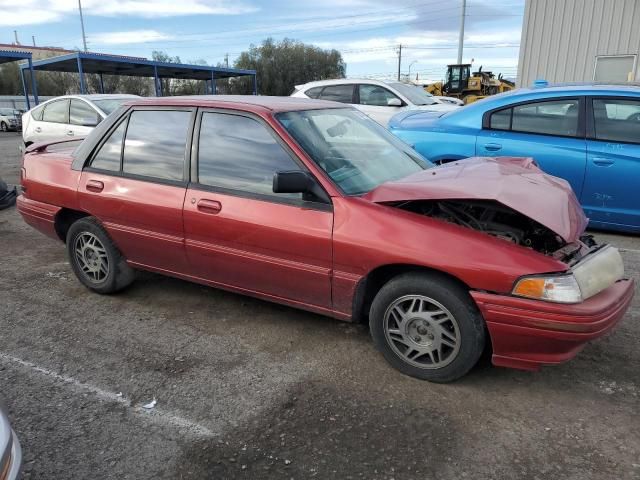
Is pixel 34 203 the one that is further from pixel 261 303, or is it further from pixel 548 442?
pixel 548 442

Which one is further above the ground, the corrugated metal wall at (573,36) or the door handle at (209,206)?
the corrugated metal wall at (573,36)

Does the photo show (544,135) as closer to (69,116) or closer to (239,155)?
(239,155)

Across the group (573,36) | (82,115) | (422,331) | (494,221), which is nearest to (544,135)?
(494,221)

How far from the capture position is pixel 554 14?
46.4 feet

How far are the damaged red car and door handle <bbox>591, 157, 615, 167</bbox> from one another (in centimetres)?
192

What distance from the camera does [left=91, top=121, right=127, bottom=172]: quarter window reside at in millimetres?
4043

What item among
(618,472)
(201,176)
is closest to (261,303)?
(201,176)

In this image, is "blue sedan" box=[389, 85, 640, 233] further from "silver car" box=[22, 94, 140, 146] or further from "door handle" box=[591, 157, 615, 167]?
"silver car" box=[22, 94, 140, 146]

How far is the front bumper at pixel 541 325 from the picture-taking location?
2.58 meters

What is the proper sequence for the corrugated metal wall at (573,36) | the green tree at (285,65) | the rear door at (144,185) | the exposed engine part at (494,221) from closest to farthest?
the exposed engine part at (494,221)
the rear door at (144,185)
the corrugated metal wall at (573,36)
the green tree at (285,65)

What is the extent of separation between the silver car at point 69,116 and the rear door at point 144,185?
5.88m

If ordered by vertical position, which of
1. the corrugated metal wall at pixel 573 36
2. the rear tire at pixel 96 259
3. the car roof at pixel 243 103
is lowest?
the rear tire at pixel 96 259

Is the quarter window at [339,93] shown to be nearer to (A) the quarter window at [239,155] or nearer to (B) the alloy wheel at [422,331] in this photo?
(A) the quarter window at [239,155]

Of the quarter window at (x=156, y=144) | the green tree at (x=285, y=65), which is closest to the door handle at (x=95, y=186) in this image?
the quarter window at (x=156, y=144)
